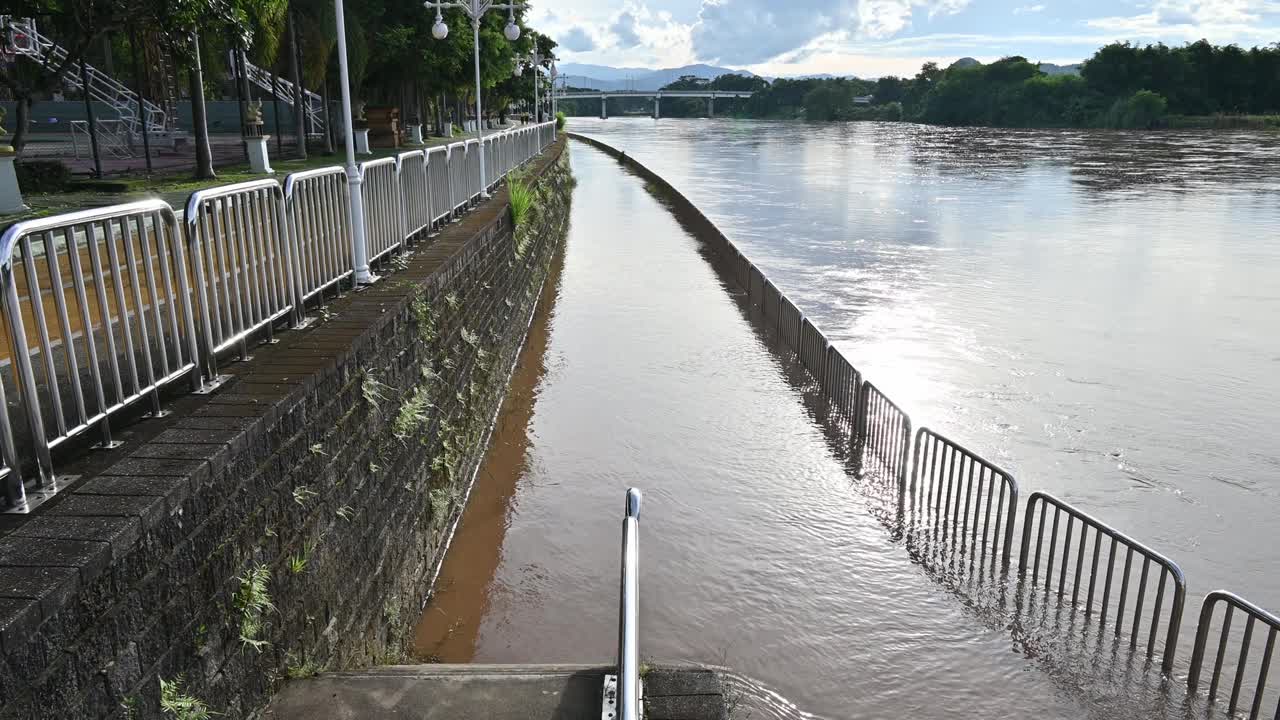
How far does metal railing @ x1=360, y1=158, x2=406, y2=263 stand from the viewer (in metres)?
8.14

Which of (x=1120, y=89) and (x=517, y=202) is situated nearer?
A: (x=517, y=202)

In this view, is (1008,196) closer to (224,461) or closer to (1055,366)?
(1055,366)

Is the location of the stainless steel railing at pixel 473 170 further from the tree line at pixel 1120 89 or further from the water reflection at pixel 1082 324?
the tree line at pixel 1120 89

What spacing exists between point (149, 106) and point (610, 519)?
2655 cm

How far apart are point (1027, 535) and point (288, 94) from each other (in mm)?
36835

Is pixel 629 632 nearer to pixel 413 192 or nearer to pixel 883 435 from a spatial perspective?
pixel 883 435

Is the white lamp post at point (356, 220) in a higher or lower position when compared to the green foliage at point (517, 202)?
higher

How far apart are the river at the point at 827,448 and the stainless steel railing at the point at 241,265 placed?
2742mm

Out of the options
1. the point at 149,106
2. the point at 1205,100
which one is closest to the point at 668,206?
the point at 149,106

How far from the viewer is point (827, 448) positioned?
10.8 m

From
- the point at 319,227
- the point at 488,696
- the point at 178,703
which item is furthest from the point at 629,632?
the point at 319,227

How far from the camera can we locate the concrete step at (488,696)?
4168mm

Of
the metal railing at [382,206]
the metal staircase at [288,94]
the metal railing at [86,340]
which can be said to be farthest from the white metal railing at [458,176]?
the metal staircase at [288,94]

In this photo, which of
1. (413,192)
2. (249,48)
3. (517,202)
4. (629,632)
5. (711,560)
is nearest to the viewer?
(629,632)
